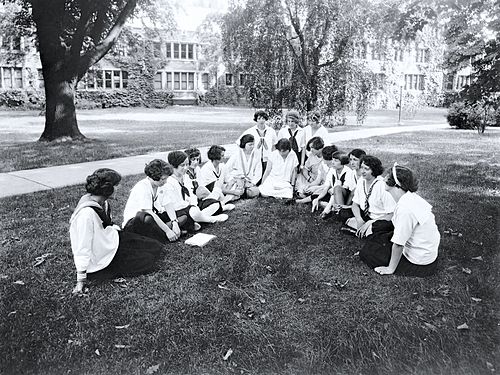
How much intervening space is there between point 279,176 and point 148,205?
3257 millimetres

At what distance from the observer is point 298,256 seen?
211 inches

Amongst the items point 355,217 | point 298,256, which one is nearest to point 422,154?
point 355,217

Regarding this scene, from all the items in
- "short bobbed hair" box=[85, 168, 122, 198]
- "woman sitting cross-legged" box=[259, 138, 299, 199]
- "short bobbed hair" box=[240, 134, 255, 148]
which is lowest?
"woman sitting cross-legged" box=[259, 138, 299, 199]

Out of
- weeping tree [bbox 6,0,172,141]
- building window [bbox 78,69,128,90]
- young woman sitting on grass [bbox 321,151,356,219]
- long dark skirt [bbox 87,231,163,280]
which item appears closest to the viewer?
long dark skirt [bbox 87,231,163,280]

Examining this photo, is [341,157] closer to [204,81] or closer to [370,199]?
[370,199]

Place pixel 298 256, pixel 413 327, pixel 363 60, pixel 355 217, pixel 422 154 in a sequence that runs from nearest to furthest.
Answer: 1. pixel 413 327
2. pixel 298 256
3. pixel 355 217
4. pixel 422 154
5. pixel 363 60

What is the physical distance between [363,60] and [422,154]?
7.22 metres

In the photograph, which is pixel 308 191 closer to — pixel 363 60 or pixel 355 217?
pixel 355 217

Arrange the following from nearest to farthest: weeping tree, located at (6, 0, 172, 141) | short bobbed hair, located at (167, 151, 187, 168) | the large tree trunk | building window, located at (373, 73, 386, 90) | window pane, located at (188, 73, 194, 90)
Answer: short bobbed hair, located at (167, 151, 187, 168), weeping tree, located at (6, 0, 172, 141), the large tree trunk, building window, located at (373, 73, 386, 90), window pane, located at (188, 73, 194, 90)

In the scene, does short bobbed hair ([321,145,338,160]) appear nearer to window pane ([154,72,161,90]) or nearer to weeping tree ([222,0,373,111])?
weeping tree ([222,0,373,111])

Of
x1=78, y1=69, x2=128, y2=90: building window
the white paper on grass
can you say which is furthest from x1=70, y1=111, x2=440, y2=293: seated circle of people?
x1=78, y1=69, x2=128, y2=90: building window

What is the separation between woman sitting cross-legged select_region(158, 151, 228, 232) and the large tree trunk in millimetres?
9962

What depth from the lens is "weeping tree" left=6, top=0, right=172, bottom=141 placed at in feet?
48.2

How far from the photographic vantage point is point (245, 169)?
8.02 m
